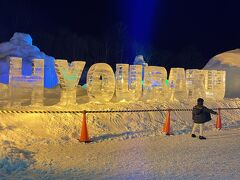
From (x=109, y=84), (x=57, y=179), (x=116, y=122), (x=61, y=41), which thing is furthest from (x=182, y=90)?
(x=61, y=41)

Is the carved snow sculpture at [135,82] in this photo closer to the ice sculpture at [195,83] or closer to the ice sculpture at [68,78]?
the ice sculpture at [68,78]

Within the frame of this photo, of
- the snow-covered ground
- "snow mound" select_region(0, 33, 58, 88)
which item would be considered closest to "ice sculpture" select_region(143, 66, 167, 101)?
the snow-covered ground

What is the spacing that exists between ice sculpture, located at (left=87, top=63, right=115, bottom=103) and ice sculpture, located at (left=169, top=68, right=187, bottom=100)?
12.6ft

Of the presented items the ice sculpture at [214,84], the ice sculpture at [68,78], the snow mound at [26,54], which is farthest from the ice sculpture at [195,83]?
the snow mound at [26,54]

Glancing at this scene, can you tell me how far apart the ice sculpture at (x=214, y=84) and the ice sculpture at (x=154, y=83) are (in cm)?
359

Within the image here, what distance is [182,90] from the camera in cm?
1945

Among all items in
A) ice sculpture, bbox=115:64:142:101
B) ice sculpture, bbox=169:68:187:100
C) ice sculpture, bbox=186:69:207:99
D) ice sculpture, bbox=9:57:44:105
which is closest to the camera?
ice sculpture, bbox=9:57:44:105

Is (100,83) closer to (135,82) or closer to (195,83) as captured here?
(135,82)

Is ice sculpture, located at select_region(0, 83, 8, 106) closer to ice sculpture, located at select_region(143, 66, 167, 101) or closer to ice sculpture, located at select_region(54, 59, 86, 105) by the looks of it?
ice sculpture, located at select_region(54, 59, 86, 105)

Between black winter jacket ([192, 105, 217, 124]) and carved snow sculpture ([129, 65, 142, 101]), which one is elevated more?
carved snow sculpture ([129, 65, 142, 101])

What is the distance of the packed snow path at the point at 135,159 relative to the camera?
7613 millimetres

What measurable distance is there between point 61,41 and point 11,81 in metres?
44.6

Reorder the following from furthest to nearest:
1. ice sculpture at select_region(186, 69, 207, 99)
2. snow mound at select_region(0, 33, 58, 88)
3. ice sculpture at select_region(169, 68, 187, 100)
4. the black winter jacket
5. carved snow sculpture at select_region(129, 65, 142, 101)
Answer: snow mound at select_region(0, 33, 58, 88), ice sculpture at select_region(186, 69, 207, 99), ice sculpture at select_region(169, 68, 187, 100), carved snow sculpture at select_region(129, 65, 142, 101), the black winter jacket

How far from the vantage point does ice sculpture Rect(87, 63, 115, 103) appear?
1581 centimetres
